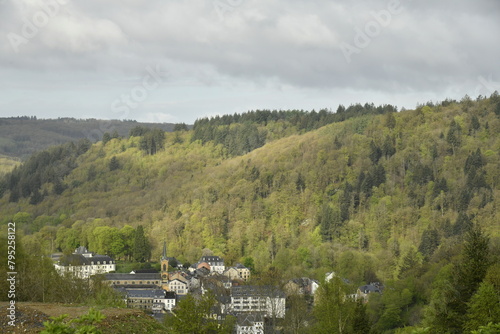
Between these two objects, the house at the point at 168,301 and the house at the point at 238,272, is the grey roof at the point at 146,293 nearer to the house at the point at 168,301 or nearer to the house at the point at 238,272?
the house at the point at 168,301

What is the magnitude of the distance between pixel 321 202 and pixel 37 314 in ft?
297

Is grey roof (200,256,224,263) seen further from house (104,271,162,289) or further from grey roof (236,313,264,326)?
grey roof (236,313,264,326)

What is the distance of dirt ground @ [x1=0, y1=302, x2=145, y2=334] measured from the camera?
21781 mm

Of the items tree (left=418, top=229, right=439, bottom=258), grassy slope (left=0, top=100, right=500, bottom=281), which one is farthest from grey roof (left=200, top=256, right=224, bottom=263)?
tree (left=418, top=229, right=439, bottom=258)

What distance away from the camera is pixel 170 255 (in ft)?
356

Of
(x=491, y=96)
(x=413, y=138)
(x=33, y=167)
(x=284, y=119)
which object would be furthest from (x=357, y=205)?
(x=33, y=167)

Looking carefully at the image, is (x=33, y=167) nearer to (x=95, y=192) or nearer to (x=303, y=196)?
(x=95, y=192)

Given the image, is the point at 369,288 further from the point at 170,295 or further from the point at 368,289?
the point at 170,295

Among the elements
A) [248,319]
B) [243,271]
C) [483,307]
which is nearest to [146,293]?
[243,271]

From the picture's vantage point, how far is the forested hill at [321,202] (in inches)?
3430

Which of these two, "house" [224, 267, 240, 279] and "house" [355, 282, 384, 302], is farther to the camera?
"house" [224, 267, 240, 279]

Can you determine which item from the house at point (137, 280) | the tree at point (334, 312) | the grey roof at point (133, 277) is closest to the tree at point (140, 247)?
the house at point (137, 280)

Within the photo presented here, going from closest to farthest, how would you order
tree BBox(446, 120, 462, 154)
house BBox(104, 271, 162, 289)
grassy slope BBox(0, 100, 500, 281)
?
house BBox(104, 271, 162, 289) < grassy slope BBox(0, 100, 500, 281) < tree BBox(446, 120, 462, 154)

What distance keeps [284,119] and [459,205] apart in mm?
90504
